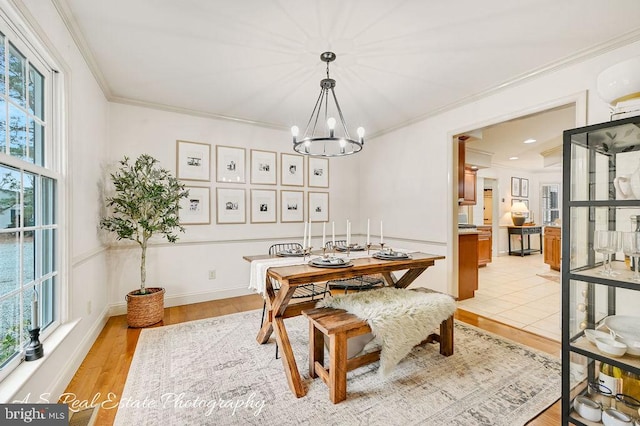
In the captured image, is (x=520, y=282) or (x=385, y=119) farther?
(x=520, y=282)

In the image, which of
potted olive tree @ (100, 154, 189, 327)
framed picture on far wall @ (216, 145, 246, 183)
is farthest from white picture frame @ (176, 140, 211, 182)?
potted olive tree @ (100, 154, 189, 327)

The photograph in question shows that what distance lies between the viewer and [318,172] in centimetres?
464

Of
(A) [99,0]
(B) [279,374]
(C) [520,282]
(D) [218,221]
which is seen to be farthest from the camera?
(C) [520,282]

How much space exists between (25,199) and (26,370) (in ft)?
3.05

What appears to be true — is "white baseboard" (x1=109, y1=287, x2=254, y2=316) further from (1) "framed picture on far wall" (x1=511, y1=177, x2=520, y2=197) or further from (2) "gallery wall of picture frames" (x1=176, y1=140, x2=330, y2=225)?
(1) "framed picture on far wall" (x1=511, y1=177, x2=520, y2=197)

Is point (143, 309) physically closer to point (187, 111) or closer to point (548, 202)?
point (187, 111)

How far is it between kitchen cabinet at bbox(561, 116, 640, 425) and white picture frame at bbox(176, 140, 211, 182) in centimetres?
363

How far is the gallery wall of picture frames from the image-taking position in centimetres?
370

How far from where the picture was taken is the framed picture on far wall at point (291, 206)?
4340 millimetres

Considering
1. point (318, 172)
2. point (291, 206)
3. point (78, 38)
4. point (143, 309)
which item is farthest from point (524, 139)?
point (143, 309)

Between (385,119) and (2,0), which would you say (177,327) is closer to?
(2,0)

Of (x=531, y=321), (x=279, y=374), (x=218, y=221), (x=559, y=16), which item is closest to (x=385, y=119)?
(x=559, y=16)

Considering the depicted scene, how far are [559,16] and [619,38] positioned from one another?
670 millimetres

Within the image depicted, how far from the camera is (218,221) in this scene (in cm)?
386
